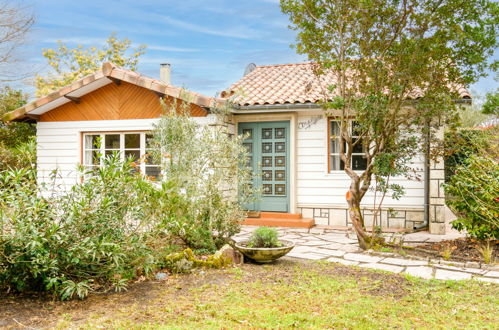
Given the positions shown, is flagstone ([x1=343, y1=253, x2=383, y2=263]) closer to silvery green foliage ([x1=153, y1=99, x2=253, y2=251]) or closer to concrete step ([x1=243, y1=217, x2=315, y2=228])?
silvery green foliage ([x1=153, y1=99, x2=253, y2=251])

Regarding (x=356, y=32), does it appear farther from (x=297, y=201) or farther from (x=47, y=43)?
(x=47, y=43)

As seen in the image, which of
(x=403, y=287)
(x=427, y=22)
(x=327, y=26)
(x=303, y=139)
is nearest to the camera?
(x=403, y=287)

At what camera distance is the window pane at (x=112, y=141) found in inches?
473

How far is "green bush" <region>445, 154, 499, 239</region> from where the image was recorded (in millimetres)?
7273

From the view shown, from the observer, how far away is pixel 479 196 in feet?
24.8

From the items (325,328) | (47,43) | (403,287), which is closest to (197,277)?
(325,328)

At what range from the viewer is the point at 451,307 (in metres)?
4.65

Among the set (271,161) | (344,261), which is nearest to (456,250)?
(344,261)

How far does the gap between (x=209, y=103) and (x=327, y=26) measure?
3315 millimetres

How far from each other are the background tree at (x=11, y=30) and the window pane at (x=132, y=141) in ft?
24.4

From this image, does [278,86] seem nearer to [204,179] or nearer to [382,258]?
[204,179]

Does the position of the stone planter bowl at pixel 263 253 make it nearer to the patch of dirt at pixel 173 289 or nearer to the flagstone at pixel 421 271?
the patch of dirt at pixel 173 289

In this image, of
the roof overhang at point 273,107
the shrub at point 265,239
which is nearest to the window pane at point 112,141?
the roof overhang at point 273,107

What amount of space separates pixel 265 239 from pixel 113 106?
23.7 ft
